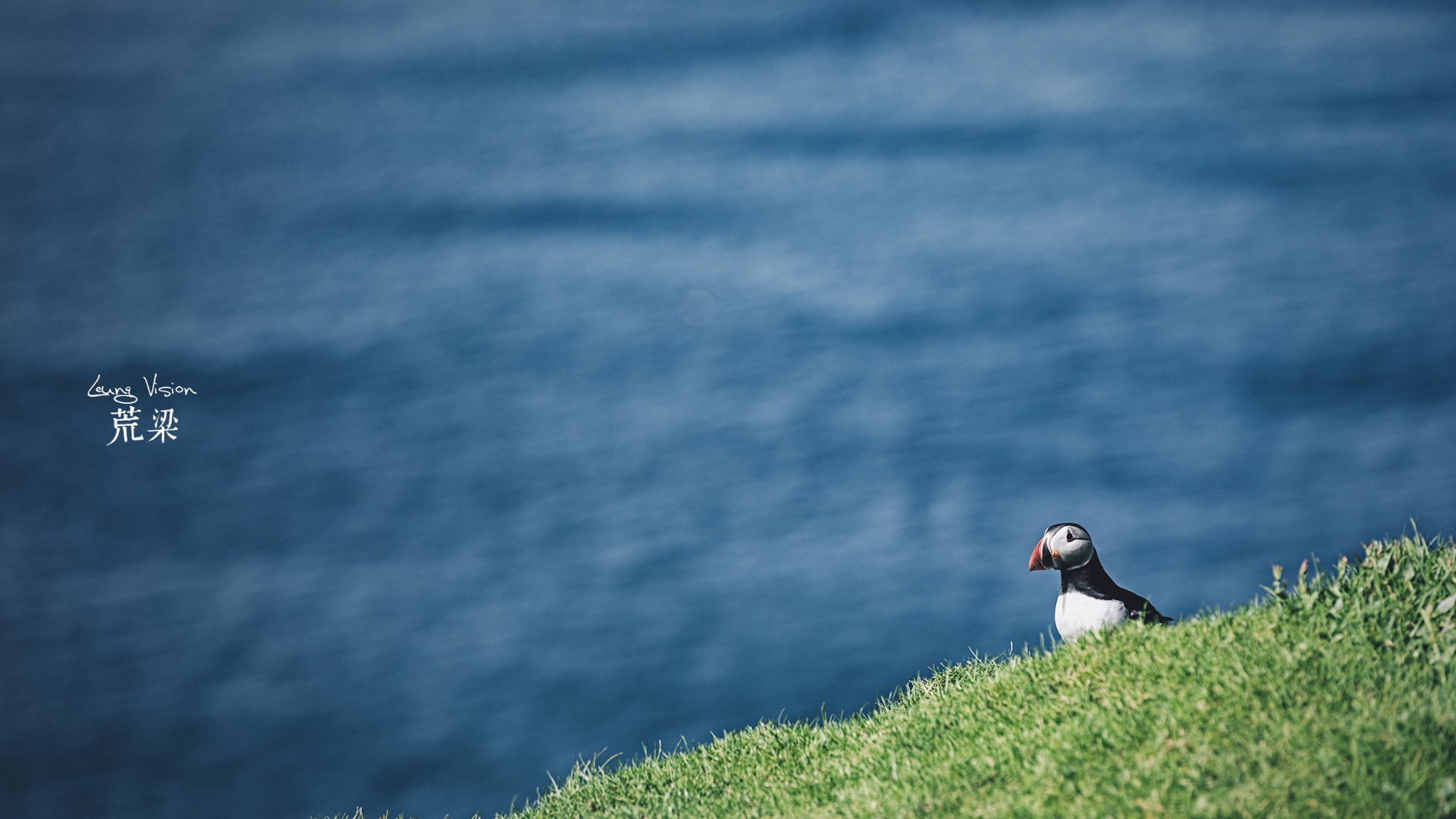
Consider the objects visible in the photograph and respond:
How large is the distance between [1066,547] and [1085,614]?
1.05 feet

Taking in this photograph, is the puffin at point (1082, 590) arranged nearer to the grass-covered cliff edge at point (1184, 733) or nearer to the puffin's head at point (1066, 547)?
the puffin's head at point (1066, 547)

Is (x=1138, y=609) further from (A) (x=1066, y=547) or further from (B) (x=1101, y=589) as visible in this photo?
(A) (x=1066, y=547)

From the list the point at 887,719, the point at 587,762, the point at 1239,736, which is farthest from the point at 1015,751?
the point at 587,762

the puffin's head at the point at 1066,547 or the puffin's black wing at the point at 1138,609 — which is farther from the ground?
the puffin's head at the point at 1066,547

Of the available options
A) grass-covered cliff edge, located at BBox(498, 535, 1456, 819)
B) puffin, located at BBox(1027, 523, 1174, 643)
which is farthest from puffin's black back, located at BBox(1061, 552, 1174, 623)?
grass-covered cliff edge, located at BBox(498, 535, 1456, 819)

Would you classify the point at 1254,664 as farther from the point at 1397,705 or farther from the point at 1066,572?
the point at 1066,572

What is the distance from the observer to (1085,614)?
536 centimetres

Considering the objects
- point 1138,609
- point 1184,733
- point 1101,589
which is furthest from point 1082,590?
point 1184,733

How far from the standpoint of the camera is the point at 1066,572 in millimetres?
5473

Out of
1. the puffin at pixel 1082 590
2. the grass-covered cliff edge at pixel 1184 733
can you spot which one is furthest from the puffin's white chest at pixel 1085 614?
Result: the grass-covered cliff edge at pixel 1184 733

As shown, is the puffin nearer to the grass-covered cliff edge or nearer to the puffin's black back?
the puffin's black back

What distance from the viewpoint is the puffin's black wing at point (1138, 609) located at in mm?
5369

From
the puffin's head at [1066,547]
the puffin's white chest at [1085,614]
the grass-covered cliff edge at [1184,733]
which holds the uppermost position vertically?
the puffin's head at [1066,547]

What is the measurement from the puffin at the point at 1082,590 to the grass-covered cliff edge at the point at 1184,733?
0.22 m
